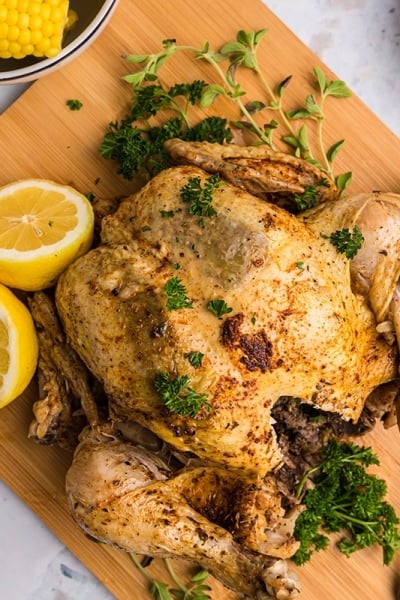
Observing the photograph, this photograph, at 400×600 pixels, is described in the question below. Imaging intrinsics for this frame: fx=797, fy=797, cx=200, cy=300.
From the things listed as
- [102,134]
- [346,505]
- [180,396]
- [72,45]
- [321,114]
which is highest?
[321,114]

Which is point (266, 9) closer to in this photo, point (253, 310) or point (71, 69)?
point (71, 69)

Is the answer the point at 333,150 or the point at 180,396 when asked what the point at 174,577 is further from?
the point at 333,150

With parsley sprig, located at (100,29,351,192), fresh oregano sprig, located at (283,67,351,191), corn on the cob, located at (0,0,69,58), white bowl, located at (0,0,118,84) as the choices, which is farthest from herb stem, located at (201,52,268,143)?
corn on the cob, located at (0,0,69,58)

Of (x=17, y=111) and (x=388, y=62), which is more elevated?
(x=388, y=62)

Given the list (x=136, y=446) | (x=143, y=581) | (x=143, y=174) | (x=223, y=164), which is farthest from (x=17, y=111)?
(x=143, y=581)

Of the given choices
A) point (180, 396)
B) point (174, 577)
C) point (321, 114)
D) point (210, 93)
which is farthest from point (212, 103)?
point (174, 577)

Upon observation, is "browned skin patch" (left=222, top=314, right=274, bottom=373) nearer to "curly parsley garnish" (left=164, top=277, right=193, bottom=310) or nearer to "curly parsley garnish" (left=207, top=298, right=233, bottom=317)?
"curly parsley garnish" (left=207, top=298, right=233, bottom=317)
